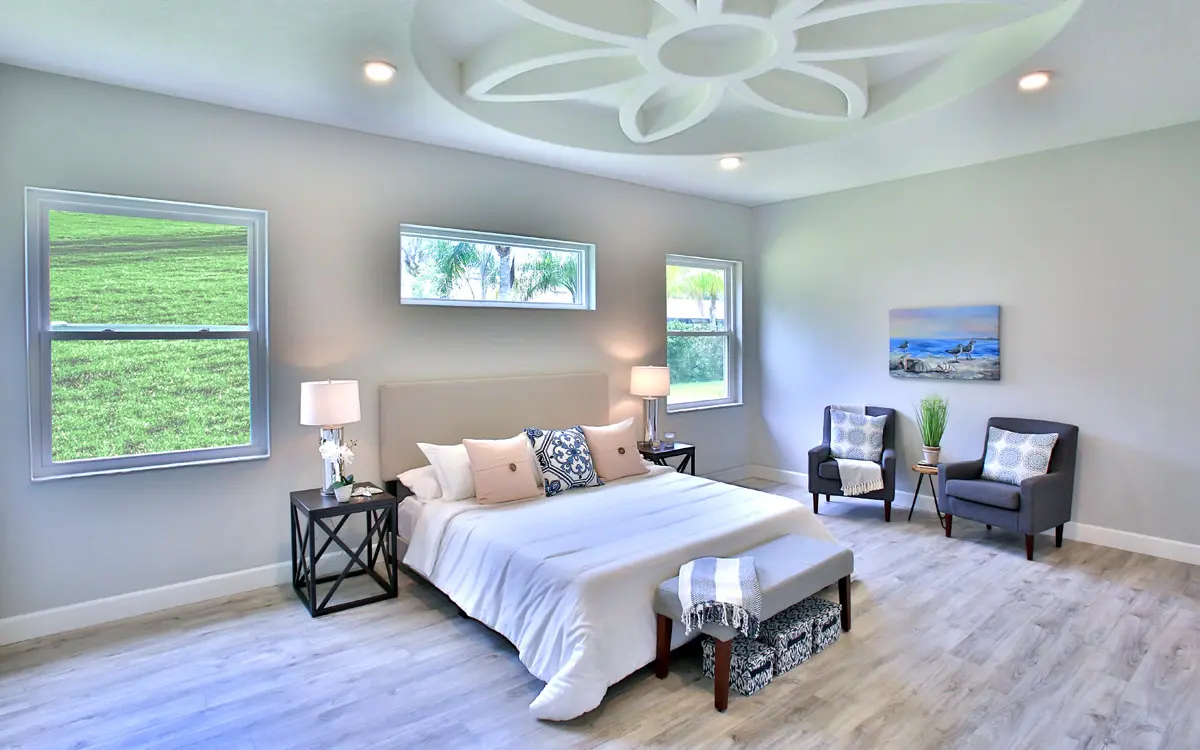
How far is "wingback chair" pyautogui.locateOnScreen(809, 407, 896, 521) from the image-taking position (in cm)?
505

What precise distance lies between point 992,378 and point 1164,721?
2.90m

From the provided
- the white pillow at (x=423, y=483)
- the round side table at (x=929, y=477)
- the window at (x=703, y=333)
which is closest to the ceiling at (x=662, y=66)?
the window at (x=703, y=333)

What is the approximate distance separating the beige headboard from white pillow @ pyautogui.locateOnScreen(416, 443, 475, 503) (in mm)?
288

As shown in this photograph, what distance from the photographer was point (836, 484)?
5180 millimetres

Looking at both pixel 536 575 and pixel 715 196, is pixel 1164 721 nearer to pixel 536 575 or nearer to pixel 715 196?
pixel 536 575

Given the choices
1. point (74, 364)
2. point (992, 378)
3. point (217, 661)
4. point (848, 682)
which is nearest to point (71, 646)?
point (217, 661)

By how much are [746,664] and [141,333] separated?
134 inches

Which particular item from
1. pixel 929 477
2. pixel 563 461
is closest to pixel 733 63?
pixel 563 461

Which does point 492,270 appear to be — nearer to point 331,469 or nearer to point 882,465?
point 331,469

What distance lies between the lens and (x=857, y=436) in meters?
5.38

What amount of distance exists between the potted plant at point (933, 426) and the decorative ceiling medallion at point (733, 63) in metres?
2.35

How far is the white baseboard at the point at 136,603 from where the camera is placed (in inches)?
121

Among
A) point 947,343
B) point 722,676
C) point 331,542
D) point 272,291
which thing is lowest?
point 722,676

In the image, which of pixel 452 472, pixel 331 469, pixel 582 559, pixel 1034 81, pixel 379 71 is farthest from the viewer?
pixel 452 472
